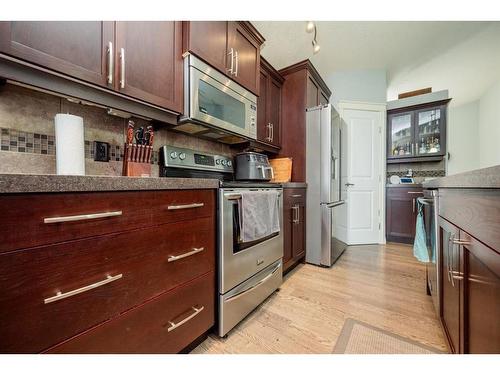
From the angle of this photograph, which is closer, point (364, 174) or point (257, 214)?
point (257, 214)

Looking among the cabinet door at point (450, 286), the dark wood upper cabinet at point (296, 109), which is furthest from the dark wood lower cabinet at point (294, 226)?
the cabinet door at point (450, 286)

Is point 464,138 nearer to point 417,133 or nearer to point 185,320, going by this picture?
point 417,133

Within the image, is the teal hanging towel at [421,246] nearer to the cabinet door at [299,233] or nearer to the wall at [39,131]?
the cabinet door at [299,233]

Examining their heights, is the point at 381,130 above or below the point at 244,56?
below

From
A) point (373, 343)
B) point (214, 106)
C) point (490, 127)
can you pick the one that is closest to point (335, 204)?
point (373, 343)

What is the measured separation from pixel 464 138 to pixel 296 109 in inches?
175

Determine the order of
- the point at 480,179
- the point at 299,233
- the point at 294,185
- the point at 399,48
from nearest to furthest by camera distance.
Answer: the point at 480,179, the point at 294,185, the point at 299,233, the point at 399,48

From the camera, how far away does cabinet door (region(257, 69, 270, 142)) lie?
2.16 m

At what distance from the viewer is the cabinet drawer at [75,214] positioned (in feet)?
1.69

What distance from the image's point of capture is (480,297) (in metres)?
0.58

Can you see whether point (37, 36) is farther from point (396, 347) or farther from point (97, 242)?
point (396, 347)

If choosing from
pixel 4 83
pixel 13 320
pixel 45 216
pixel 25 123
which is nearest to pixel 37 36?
pixel 4 83

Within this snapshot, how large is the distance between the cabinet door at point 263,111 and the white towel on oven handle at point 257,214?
35.1 inches
